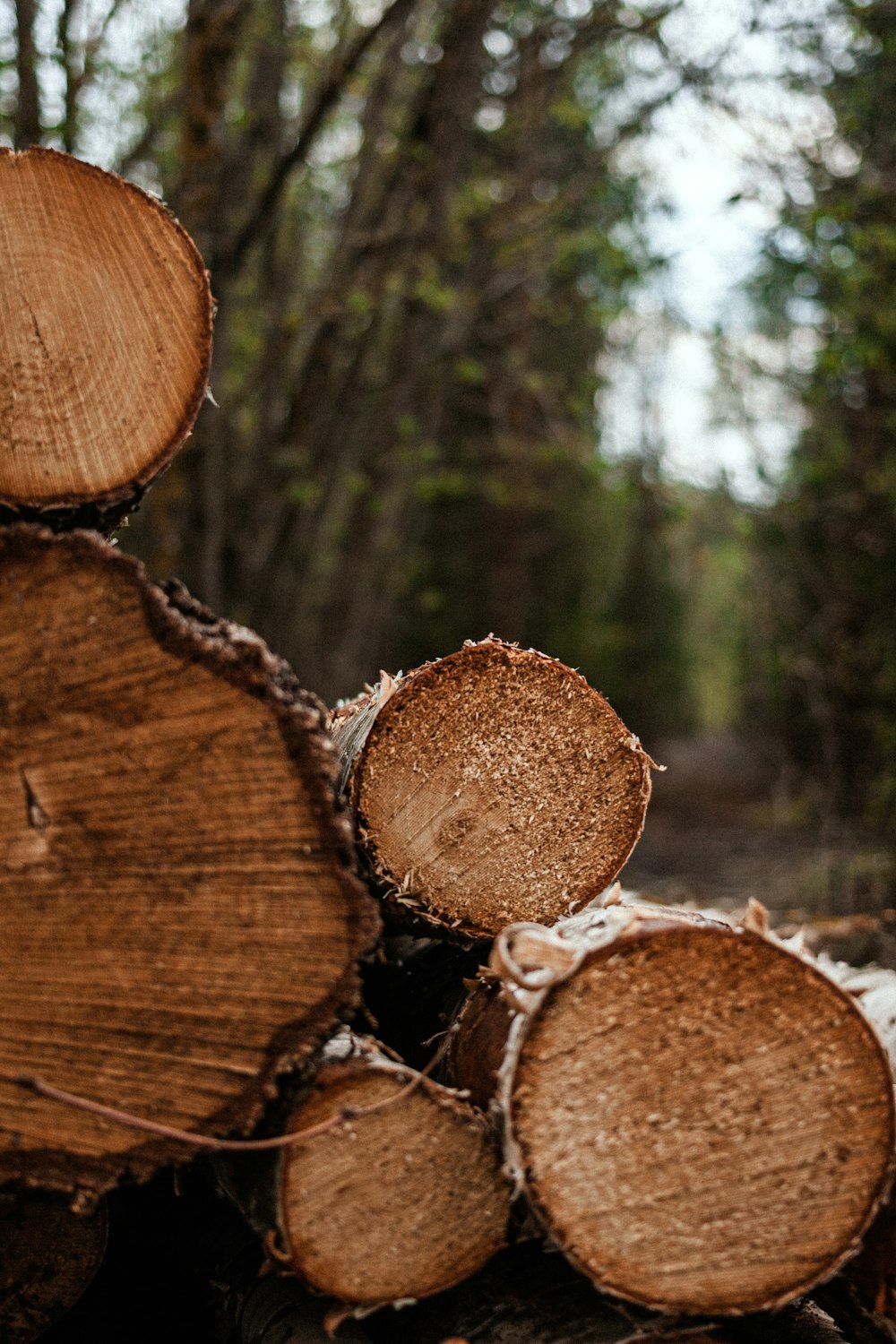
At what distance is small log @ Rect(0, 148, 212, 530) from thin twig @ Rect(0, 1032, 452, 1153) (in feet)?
2.57

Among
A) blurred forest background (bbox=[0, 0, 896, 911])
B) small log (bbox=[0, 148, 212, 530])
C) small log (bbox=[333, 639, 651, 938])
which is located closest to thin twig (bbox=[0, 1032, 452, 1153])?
small log (bbox=[333, 639, 651, 938])

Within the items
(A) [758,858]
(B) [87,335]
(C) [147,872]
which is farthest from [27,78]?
(A) [758,858]

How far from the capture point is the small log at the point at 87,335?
1515mm

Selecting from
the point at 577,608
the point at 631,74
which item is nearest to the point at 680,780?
the point at 577,608

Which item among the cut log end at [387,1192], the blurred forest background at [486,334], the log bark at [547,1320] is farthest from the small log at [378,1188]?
the blurred forest background at [486,334]

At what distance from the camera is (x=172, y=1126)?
4.80 feet

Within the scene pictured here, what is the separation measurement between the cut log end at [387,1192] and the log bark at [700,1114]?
122 millimetres

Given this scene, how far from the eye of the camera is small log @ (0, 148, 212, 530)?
4.97ft

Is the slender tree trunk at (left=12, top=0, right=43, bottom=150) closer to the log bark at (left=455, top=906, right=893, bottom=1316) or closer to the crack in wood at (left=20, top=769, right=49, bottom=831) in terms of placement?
the crack in wood at (left=20, top=769, right=49, bottom=831)

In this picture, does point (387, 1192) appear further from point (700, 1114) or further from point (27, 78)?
point (27, 78)

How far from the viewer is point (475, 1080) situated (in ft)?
5.54

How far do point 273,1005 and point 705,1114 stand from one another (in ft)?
2.05

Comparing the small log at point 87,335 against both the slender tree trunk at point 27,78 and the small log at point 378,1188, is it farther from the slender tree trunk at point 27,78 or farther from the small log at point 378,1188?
the slender tree trunk at point 27,78

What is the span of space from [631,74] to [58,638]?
23.9 ft
